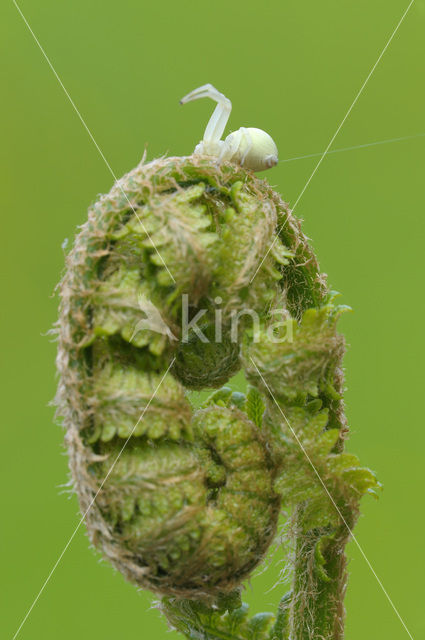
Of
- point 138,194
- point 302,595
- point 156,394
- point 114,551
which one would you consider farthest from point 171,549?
point 138,194

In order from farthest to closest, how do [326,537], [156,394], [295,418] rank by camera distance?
[326,537] → [295,418] → [156,394]

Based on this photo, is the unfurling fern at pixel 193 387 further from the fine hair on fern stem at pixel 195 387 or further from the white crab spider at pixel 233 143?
the white crab spider at pixel 233 143

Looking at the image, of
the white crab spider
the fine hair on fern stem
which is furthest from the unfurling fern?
the white crab spider

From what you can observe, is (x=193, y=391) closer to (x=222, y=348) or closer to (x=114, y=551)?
(x=222, y=348)

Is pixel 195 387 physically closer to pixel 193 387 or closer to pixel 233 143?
pixel 193 387

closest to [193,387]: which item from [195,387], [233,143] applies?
[195,387]

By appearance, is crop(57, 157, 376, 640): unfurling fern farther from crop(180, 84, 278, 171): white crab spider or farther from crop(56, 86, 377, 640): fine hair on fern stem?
crop(180, 84, 278, 171): white crab spider

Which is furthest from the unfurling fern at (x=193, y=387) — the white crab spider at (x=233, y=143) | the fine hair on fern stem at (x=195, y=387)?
the white crab spider at (x=233, y=143)
